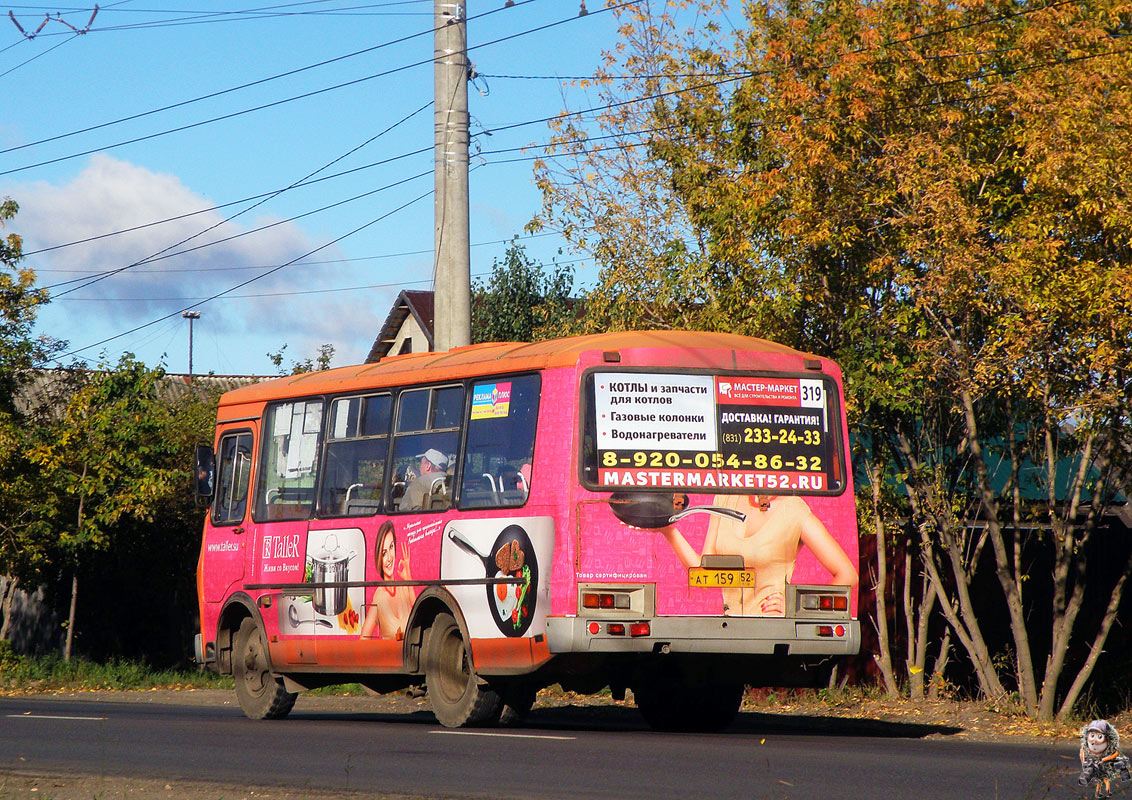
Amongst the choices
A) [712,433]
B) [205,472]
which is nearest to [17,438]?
[205,472]

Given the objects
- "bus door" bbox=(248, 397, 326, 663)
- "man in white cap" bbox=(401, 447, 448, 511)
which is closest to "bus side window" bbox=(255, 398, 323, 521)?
"bus door" bbox=(248, 397, 326, 663)

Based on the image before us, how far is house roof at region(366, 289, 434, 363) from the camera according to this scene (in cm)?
4791

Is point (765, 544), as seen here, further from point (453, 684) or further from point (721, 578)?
point (453, 684)

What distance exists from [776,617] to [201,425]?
2004cm

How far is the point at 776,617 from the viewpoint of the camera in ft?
40.7

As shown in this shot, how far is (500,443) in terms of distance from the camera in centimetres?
1283

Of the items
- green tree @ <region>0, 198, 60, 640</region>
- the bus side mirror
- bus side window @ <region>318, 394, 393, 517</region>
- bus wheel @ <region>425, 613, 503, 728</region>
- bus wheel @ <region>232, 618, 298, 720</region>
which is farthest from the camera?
green tree @ <region>0, 198, 60, 640</region>

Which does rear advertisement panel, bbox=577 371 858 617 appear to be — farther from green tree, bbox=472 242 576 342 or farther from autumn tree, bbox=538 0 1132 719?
green tree, bbox=472 242 576 342

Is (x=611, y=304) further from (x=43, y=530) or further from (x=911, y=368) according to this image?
(x=43, y=530)

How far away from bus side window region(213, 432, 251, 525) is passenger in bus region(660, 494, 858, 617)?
237 inches

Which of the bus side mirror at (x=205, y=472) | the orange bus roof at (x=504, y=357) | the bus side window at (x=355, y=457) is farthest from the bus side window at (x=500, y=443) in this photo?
the bus side mirror at (x=205, y=472)

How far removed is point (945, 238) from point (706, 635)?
15.9 feet

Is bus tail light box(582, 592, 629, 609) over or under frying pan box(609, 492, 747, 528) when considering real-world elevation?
under

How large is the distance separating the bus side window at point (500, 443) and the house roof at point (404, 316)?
1289 inches
